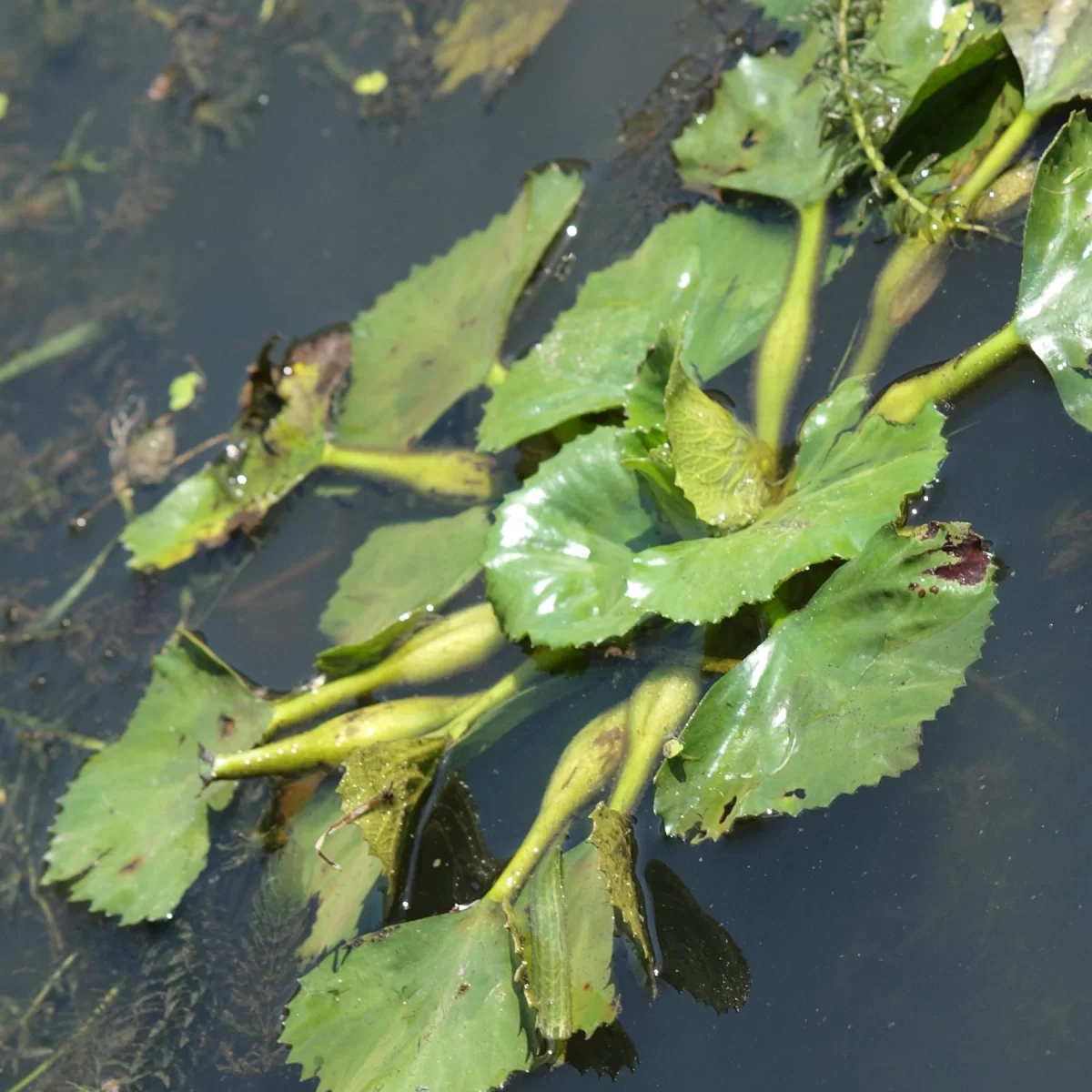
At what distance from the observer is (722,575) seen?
1.69m

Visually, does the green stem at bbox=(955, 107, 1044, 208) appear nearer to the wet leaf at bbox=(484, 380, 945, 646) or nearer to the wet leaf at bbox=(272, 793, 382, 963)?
the wet leaf at bbox=(484, 380, 945, 646)

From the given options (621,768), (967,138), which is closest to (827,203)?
(967,138)

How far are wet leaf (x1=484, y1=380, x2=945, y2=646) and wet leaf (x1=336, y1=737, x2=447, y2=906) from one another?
0.27m

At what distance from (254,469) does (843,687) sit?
4.92 ft

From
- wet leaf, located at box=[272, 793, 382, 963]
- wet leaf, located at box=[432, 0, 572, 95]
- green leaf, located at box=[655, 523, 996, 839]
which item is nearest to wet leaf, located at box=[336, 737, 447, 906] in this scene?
wet leaf, located at box=[272, 793, 382, 963]

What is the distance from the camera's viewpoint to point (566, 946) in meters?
1.74

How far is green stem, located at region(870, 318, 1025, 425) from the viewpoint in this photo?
189cm

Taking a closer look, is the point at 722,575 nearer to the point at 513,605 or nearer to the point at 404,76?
the point at 513,605

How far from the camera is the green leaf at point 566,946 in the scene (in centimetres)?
170

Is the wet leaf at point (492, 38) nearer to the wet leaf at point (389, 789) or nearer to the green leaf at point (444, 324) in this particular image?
the green leaf at point (444, 324)

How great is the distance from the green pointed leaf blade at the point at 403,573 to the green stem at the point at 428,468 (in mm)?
61

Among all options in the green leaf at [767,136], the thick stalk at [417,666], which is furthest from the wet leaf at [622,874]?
the green leaf at [767,136]

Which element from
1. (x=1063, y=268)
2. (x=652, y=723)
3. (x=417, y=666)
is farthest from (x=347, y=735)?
(x=1063, y=268)

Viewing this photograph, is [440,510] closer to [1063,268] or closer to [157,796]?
[157,796]
